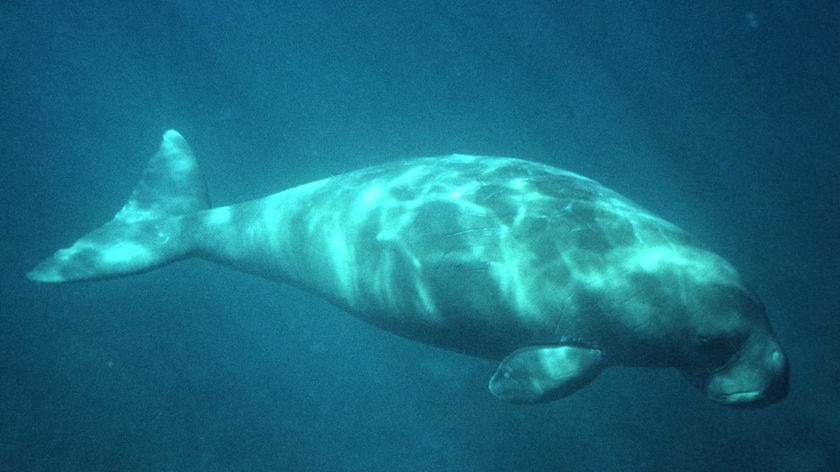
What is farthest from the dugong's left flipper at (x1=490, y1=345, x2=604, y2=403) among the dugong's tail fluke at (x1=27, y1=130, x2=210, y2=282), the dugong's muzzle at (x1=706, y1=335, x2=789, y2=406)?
the dugong's tail fluke at (x1=27, y1=130, x2=210, y2=282)

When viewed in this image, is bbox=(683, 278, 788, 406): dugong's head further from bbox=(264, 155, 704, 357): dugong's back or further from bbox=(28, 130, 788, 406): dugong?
bbox=(264, 155, 704, 357): dugong's back

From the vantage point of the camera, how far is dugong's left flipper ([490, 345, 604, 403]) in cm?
477

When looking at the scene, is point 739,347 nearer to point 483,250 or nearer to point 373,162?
point 483,250

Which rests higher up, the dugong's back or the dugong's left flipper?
the dugong's back

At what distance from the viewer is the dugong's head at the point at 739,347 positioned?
453 centimetres

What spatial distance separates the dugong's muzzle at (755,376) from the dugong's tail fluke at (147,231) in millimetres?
8611

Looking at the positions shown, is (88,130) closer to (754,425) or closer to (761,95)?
→ (754,425)

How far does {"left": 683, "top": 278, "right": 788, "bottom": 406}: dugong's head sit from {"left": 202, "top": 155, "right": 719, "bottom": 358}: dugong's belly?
16.7 inches

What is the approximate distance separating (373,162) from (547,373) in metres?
14.6

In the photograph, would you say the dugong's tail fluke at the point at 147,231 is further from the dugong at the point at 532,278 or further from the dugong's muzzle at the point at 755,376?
the dugong's muzzle at the point at 755,376

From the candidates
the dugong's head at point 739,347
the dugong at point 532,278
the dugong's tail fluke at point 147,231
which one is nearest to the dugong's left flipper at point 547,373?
the dugong at point 532,278

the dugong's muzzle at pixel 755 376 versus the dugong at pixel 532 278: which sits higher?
the dugong at pixel 532 278

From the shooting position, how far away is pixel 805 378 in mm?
12750

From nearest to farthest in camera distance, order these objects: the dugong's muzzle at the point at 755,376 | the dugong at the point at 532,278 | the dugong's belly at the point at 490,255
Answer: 1. the dugong's muzzle at the point at 755,376
2. the dugong at the point at 532,278
3. the dugong's belly at the point at 490,255
